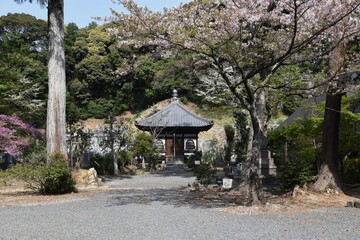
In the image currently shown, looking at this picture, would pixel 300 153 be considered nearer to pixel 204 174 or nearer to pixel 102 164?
pixel 204 174

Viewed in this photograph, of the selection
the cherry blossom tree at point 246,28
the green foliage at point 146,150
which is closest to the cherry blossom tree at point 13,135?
the green foliage at point 146,150

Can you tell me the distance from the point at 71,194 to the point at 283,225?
6374 mm

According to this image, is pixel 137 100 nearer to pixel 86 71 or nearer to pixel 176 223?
pixel 86 71

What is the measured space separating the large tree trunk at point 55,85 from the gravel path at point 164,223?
330cm

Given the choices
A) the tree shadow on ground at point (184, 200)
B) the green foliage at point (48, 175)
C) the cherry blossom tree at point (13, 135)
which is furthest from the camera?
the cherry blossom tree at point (13, 135)

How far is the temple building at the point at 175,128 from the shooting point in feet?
81.2

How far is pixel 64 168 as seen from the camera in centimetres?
992

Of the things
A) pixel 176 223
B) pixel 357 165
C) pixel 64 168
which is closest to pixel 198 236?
pixel 176 223

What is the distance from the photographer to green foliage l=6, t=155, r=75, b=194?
9539 millimetres

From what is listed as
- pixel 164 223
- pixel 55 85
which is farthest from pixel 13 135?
pixel 164 223

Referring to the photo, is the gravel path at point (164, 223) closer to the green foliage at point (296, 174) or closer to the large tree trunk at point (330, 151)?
the large tree trunk at point (330, 151)

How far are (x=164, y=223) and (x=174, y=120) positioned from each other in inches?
778

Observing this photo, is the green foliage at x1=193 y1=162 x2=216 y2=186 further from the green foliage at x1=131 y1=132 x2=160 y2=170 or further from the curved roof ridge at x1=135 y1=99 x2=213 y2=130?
the curved roof ridge at x1=135 y1=99 x2=213 y2=130

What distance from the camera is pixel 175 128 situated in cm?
2594
